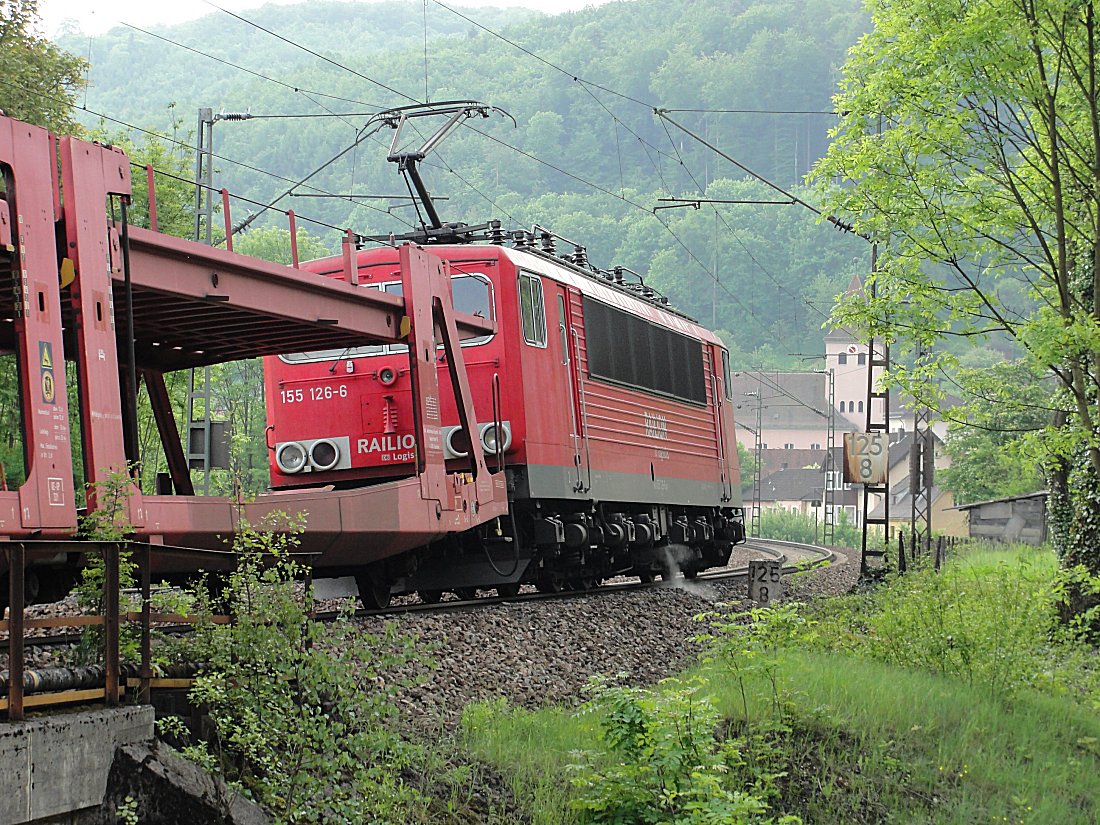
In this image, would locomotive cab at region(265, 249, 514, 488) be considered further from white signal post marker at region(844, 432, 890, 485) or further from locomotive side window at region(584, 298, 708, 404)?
white signal post marker at region(844, 432, 890, 485)

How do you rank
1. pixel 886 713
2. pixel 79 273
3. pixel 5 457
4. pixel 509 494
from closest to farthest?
pixel 79 273
pixel 886 713
pixel 509 494
pixel 5 457

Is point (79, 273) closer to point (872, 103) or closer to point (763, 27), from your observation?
point (872, 103)

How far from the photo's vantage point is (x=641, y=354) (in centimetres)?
1727

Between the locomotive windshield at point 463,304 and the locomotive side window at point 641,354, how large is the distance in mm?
1922

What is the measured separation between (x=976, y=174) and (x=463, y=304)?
5.56 m

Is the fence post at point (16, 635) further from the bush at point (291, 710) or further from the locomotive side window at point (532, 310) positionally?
the locomotive side window at point (532, 310)

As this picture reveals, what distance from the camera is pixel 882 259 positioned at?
11.4m

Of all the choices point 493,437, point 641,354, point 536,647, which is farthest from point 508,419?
point 641,354

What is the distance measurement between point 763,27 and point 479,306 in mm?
109790

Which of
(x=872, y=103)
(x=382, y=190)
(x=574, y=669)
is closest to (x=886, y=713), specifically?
(x=574, y=669)

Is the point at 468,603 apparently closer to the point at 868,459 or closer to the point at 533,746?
the point at 533,746

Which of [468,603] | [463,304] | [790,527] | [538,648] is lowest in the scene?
[790,527]

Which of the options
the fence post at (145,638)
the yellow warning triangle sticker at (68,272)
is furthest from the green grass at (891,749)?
the yellow warning triangle sticker at (68,272)

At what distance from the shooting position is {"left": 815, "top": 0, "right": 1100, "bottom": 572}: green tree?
9.60 m
